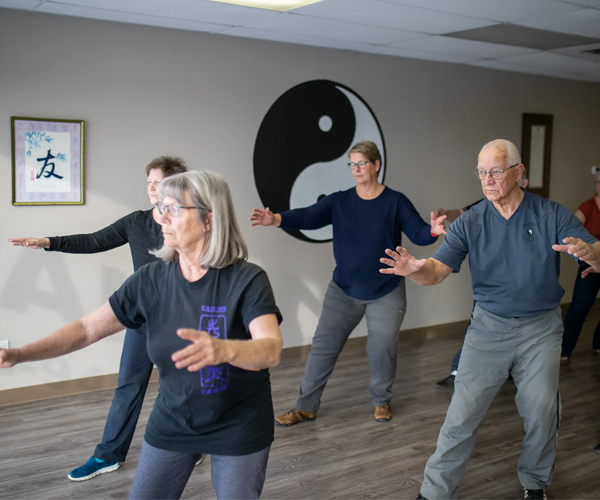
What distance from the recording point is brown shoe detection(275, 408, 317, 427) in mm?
3801

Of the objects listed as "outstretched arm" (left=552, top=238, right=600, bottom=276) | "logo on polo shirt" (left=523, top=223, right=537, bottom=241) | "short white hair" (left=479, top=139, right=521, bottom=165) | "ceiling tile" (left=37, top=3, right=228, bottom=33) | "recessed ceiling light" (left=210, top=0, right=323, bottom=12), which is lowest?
"outstretched arm" (left=552, top=238, right=600, bottom=276)

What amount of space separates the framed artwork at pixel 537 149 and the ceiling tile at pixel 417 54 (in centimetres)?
118

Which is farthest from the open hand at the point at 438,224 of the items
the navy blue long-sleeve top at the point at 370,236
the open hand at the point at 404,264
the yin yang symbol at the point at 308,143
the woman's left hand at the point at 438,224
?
the yin yang symbol at the point at 308,143

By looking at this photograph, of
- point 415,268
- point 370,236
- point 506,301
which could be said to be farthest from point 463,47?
point 415,268

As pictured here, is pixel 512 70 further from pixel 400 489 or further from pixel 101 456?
pixel 101 456

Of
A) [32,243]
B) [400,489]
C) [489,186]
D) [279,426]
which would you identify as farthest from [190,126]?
[400,489]

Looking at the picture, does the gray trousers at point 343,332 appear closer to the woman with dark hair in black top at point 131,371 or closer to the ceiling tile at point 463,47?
the woman with dark hair in black top at point 131,371

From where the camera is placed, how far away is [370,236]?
3.81 m

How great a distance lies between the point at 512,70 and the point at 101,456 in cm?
517

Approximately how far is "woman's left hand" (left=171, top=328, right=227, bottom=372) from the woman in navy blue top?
2.34 m

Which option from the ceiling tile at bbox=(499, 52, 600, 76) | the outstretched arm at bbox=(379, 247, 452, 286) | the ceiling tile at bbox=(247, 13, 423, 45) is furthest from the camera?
the ceiling tile at bbox=(499, 52, 600, 76)

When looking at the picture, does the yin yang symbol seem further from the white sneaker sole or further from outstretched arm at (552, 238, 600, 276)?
outstretched arm at (552, 238, 600, 276)

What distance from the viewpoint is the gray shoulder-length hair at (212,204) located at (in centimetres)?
175

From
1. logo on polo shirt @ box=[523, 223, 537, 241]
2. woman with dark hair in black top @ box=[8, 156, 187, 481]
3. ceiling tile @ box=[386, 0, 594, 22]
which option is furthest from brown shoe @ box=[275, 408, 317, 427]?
ceiling tile @ box=[386, 0, 594, 22]
